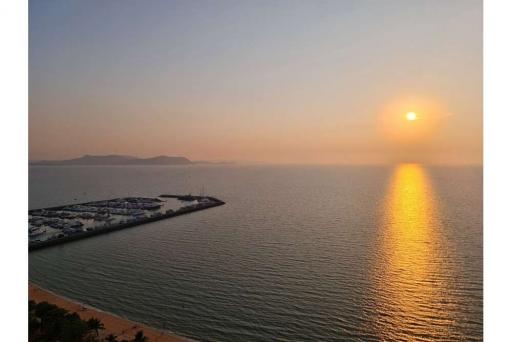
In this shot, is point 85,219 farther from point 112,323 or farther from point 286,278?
point 286,278

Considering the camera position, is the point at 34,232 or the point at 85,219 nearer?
the point at 34,232

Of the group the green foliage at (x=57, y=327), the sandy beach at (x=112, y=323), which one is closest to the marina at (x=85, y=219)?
the sandy beach at (x=112, y=323)

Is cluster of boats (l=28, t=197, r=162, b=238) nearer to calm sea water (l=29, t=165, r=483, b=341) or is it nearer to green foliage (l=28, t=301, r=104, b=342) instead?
calm sea water (l=29, t=165, r=483, b=341)

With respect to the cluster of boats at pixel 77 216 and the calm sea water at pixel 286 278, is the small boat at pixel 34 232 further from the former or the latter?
the calm sea water at pixel 286 278

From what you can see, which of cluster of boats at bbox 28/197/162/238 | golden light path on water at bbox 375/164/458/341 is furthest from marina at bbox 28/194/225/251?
golden light path on water at bbox 375/164/458/341

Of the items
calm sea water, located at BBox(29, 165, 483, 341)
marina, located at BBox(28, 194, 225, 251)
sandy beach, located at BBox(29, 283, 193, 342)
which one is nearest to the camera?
sandy beach, located at BBox(29, 283, 193, 342)

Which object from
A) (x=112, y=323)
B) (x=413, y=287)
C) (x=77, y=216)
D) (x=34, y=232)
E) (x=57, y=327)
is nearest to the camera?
(x=57, y=327)

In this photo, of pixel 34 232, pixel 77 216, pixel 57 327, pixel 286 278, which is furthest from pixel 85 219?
pixel 57 327
